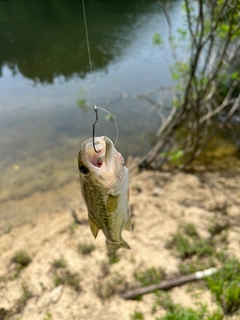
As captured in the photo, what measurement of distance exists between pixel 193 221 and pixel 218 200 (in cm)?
99

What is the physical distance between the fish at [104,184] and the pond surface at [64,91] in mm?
1162

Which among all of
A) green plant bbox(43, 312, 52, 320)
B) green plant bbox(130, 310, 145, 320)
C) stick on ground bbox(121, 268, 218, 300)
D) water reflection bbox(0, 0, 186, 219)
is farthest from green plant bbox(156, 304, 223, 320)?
water reflection bbox(0, 0, 186, 219)

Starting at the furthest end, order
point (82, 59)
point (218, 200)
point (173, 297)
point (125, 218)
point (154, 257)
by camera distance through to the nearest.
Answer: point (82, 59) → point (218, 200) → point (154, 257) → point (173, 297) → point (125, 218)

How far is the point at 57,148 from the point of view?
7.61 meters

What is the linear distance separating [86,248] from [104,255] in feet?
0.97

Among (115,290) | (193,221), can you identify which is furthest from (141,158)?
(115,290)

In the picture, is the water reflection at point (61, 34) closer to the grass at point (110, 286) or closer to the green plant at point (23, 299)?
the green plant at point (23, 299)

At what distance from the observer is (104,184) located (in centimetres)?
192

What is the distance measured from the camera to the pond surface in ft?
21.6

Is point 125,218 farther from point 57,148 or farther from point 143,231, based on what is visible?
point 57,148

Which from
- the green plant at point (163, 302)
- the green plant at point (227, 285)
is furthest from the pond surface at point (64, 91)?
the green plant at point (227, 285)

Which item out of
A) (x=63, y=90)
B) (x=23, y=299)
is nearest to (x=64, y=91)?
(x=63, y=90)

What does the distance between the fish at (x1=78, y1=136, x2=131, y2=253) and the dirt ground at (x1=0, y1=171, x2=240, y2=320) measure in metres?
1.61

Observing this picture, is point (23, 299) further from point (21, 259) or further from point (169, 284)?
point (169, 284)
